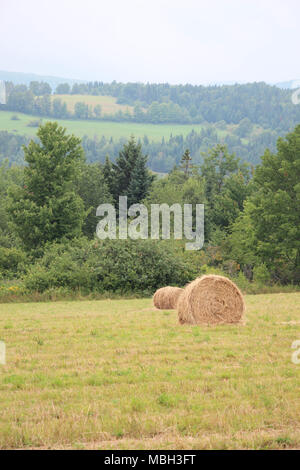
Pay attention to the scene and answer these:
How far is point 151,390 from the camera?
28.6 feet

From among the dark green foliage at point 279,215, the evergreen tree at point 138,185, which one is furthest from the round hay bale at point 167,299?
the evergreen tree at point 138,185

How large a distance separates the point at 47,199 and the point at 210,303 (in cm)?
3896

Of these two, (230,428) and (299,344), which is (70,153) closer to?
(299,344)

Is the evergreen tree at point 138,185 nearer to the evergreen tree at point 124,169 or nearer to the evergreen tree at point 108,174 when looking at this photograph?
the evergreen tree at point 124,169

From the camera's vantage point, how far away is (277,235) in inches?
1864

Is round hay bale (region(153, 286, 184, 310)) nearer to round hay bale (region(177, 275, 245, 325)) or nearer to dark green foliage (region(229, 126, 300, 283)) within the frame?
round hay bale (region(177, 275, 245, 325))

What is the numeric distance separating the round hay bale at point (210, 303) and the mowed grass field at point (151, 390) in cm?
145

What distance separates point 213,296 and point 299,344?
4605 millimetres

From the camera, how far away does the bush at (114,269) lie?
110 feet

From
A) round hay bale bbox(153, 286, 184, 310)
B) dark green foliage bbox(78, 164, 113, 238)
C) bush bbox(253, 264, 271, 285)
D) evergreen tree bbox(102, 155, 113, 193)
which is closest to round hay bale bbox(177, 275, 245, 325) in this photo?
round hay bale bbox(153, 286, 184, 310)
